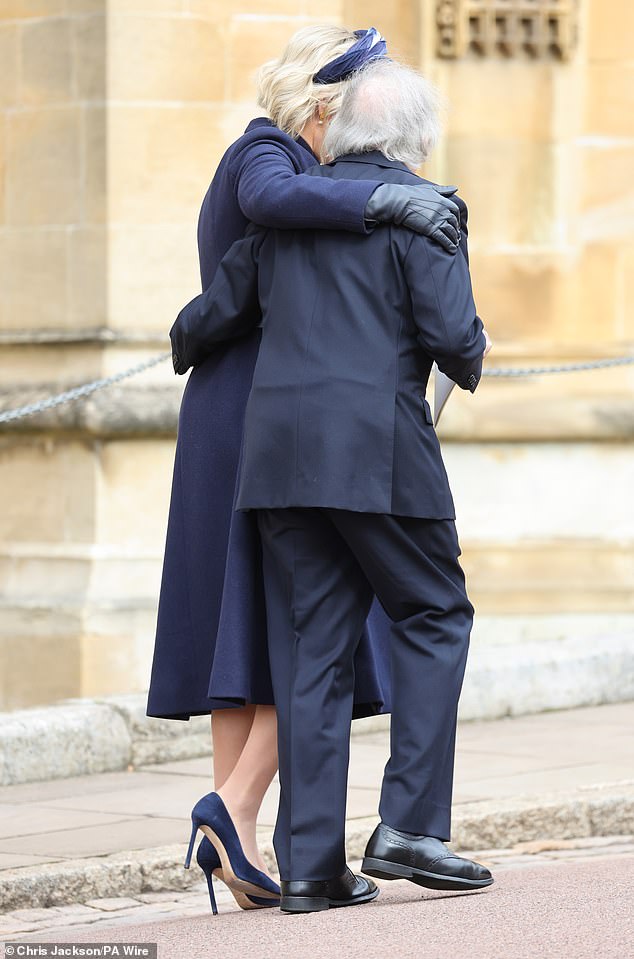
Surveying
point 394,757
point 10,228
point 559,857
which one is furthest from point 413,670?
point 10,228

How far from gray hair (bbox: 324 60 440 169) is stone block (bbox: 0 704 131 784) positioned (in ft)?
7.89

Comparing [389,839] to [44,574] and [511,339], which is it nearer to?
[44,574]

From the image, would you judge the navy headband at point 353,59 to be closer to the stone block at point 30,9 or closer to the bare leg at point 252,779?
the bare leg at point 252,779

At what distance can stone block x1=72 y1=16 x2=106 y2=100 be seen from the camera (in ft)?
26.8

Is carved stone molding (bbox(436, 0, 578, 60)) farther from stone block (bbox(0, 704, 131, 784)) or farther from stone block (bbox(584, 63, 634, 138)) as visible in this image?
stone block (bbox(0, 704, 131, 784))

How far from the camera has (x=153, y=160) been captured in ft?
26.9

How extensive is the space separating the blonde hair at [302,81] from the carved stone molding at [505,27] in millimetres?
4727

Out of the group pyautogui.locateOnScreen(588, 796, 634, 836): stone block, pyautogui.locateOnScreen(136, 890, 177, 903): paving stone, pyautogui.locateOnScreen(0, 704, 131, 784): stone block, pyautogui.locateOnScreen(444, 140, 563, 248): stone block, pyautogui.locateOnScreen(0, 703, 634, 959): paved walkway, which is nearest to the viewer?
pyautogui.locateOnScreen(0, 703, 634, 959): paved walkway

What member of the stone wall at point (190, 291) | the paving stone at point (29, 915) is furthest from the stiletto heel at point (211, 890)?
the stone wall at point (190, 291)

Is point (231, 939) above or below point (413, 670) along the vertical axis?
below

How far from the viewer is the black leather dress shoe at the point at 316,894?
4.05m

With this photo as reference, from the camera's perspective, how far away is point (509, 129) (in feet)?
29.6

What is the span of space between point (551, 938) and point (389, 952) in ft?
1.06

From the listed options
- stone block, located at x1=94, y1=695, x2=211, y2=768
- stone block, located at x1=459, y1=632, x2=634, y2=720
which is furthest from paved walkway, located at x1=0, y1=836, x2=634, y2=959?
stone block, located at x1=459, y1=632, x2=634, y2=720
